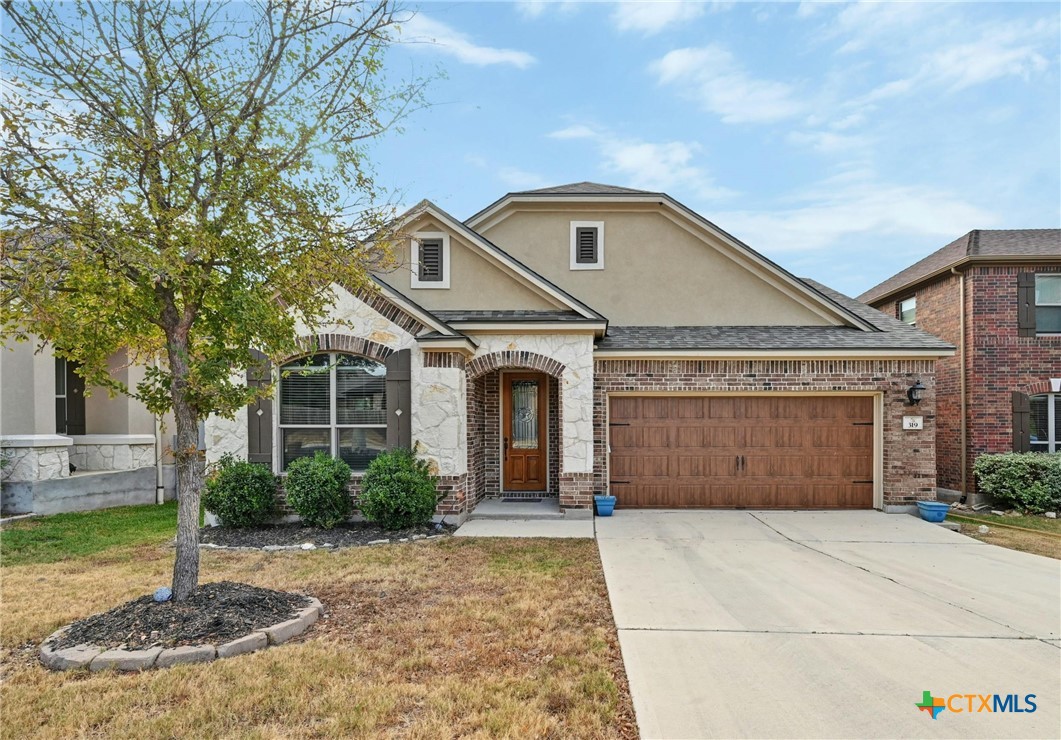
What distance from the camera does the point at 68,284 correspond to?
164 inches

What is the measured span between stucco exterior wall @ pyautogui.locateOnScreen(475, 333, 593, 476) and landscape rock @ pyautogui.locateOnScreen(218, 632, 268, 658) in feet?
18.0

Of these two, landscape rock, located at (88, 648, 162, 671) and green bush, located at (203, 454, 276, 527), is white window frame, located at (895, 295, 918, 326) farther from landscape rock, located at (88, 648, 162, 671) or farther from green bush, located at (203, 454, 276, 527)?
landscape rock, located at (88, 648, 162, 671)

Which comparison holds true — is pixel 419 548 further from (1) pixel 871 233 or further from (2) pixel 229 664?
(1) pixel 871 233

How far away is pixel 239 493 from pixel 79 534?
243cm

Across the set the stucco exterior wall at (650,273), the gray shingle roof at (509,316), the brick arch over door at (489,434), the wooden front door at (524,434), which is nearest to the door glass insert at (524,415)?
the wooden front door at (524,434)

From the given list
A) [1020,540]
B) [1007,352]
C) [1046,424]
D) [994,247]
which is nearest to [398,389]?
[1020,540]

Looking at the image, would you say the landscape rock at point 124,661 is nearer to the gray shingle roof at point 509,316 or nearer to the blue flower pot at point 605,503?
the gray shingle roof at point 509,316

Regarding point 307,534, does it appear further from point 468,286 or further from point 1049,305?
point 1049,305

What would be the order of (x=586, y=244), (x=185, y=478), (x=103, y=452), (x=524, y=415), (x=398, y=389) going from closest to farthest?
(x=185, y=478) → (x=398, y=389) → (x=524, y=415) → (x=103, y=452) → (x=586, y=244)

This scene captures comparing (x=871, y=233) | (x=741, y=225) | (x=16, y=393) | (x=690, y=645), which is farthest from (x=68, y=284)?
(x=871, y=233)

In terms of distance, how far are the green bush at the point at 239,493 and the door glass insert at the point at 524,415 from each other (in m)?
4.35

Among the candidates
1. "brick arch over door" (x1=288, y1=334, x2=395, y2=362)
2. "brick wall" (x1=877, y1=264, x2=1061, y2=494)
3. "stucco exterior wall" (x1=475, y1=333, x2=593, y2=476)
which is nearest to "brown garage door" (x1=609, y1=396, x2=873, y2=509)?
"stucco exterior wall" (x1=475, y1=333, x2=593, y2=476)

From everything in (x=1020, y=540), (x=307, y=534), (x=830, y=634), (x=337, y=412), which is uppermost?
→ (x=337, y=412)

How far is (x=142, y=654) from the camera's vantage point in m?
3.86
